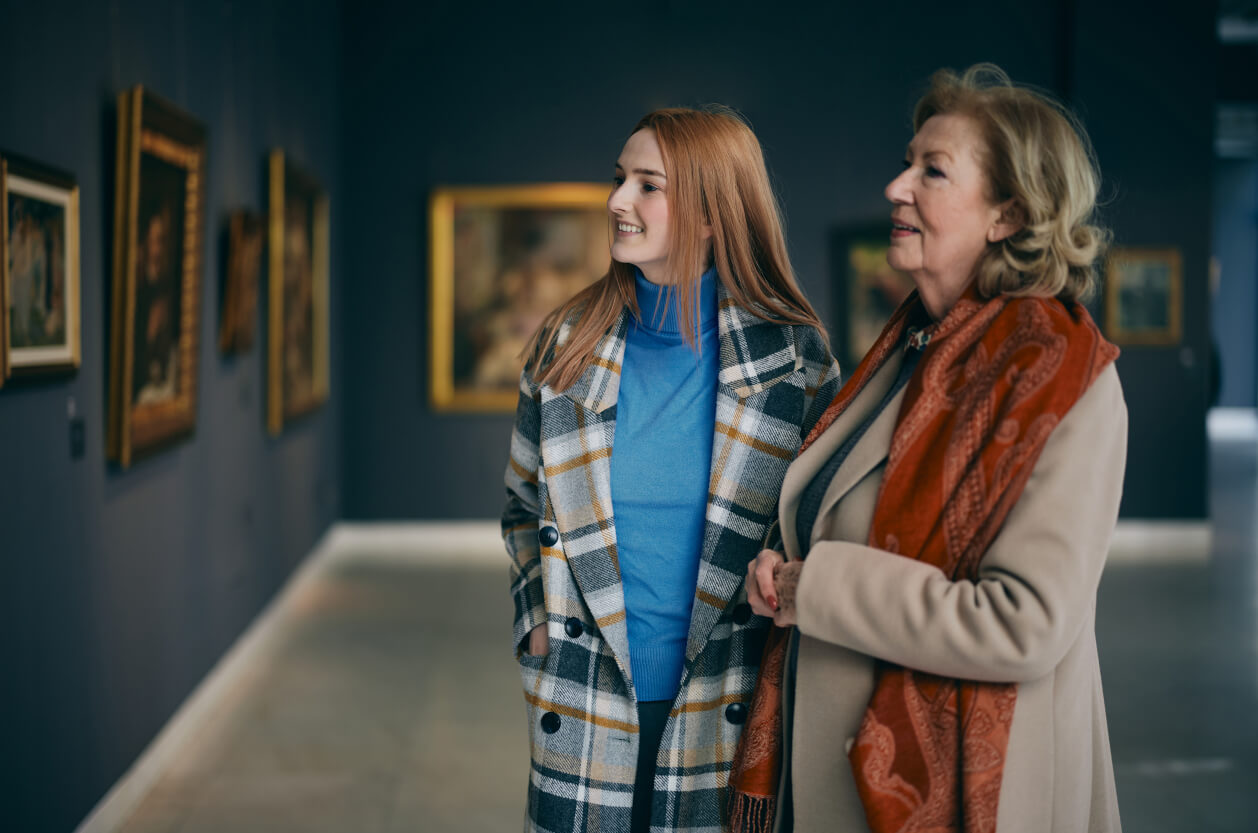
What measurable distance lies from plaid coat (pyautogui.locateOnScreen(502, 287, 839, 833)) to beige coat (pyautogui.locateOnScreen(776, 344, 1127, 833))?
296mm

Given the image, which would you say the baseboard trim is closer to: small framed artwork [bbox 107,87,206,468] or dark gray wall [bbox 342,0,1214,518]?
dark gray wall [bbox 342,0,1214,518]

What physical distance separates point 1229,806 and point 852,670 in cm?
360

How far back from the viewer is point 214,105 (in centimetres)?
584

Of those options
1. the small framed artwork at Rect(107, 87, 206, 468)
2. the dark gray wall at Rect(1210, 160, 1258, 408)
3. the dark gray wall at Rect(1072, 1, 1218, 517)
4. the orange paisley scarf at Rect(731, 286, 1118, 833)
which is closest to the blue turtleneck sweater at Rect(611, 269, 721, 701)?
the orange paisley scarf at Rect(731, 286, 1118, 833)

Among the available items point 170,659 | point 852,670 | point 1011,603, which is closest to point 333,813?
point 170,659

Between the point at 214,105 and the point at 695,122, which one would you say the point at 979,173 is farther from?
the point at 214,105

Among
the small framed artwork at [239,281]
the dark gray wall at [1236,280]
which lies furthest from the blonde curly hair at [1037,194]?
the dark gray wall at [1236,280]

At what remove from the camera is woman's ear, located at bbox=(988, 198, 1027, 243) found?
1731 millimetres

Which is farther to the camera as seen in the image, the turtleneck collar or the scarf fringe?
the turtleneck collar

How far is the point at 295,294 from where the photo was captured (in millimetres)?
7730

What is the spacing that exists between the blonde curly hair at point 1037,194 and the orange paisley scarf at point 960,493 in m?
0.04

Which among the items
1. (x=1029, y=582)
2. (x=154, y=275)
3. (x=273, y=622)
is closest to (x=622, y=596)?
(x=1029, y=582)

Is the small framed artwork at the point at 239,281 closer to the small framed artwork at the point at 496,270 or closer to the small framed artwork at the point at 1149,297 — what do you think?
the small framed artwork at the point at 496,270

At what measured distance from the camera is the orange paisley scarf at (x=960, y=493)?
63.3 inches
